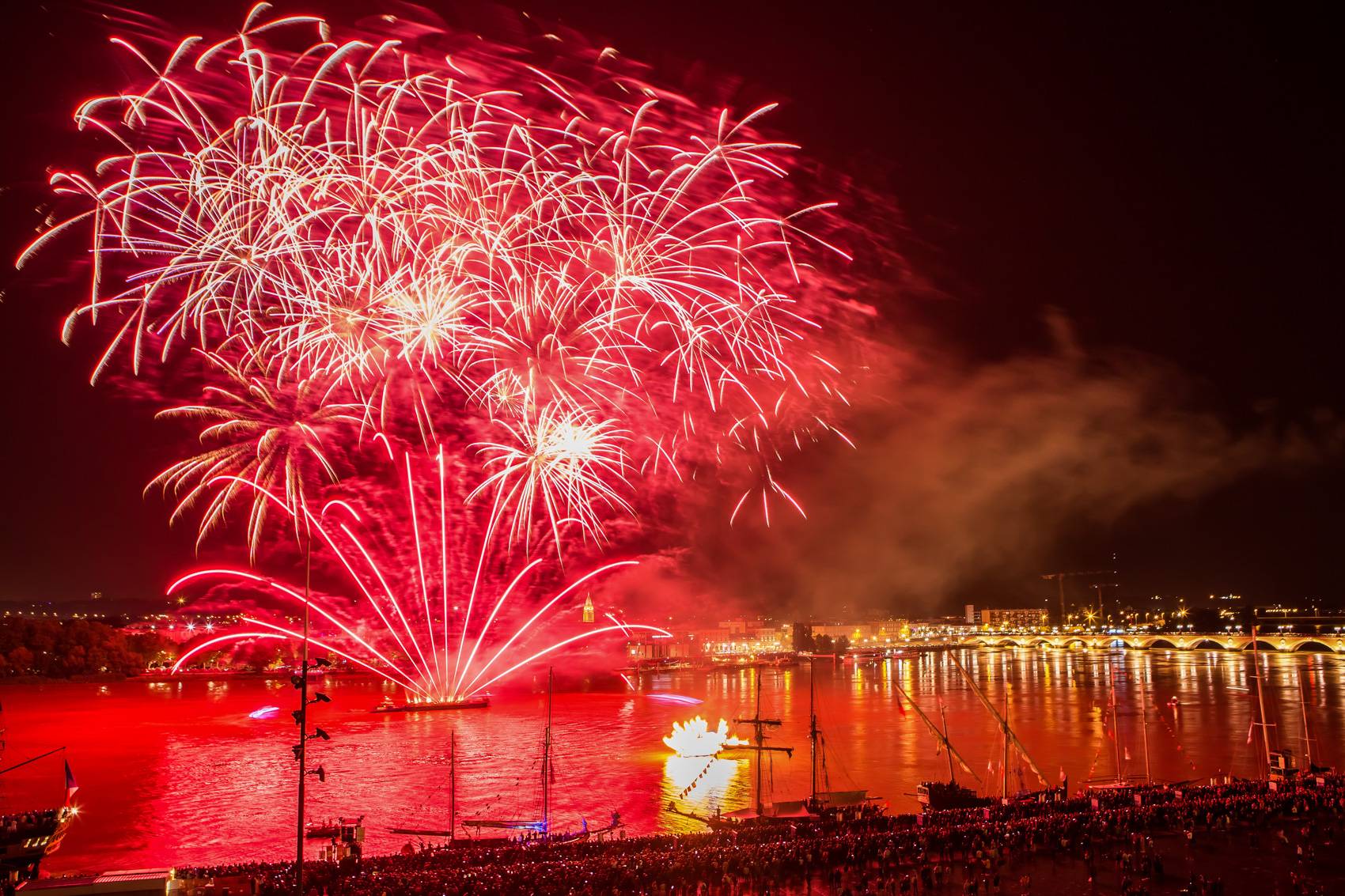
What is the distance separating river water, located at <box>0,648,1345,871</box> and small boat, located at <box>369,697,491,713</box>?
0.70 m

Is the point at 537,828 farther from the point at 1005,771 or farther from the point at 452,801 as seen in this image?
the point at 1005,771

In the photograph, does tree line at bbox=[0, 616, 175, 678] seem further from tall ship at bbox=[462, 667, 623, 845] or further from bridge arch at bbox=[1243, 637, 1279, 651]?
bridge arch at bbox=[1243, 637, 1279, 651]

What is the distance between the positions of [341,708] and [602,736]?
15711mm

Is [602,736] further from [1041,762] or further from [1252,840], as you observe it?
[1252,840]

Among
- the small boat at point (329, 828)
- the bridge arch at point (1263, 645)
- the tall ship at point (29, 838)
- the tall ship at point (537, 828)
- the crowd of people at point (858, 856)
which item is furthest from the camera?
the bridge arch at point (1263, 645)

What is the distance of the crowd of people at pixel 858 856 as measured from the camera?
11547mm

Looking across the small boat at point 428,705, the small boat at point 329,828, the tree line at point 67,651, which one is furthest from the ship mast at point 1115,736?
the tree line at point 67,651

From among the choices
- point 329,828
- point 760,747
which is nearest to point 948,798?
point 760,747

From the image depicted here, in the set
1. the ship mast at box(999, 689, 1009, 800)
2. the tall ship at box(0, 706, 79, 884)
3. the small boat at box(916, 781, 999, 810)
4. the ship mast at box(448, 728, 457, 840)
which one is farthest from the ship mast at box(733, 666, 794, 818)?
the tall ship at box(0, 706, 79, 884)

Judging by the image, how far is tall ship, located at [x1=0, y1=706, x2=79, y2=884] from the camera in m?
13.6

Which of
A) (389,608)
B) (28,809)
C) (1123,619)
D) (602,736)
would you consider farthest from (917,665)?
(1123,619)

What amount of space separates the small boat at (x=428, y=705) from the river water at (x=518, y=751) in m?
0.70

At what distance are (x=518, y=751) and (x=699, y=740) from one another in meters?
6.05

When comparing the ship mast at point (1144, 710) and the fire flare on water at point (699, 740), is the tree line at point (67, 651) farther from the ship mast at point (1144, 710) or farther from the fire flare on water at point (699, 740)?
the ship mast at point (1144, 710)
